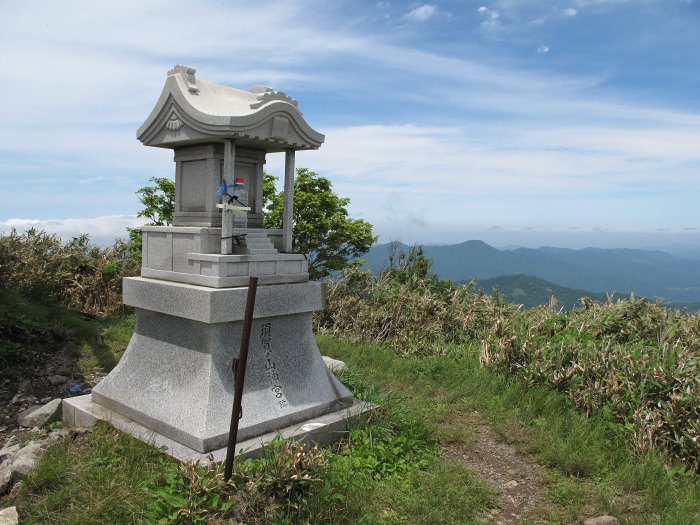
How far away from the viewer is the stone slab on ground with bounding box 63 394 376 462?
14.1ft

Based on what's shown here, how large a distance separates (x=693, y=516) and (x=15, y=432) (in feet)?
19.7

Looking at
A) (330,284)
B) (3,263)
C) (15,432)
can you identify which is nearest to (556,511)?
(15,432)

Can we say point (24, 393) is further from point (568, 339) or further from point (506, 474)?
point (568, 339)

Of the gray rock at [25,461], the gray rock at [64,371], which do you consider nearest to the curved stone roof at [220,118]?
the gray rock at [25,461]

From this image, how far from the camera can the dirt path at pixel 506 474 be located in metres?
4.20

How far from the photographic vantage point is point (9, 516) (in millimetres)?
3600

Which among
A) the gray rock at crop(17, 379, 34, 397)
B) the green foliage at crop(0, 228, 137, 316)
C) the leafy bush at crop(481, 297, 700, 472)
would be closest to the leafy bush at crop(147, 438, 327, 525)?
the leafy bush at crop(481, 297, 700, 472)

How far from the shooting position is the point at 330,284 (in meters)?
10.2

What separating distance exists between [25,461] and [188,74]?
142 inches

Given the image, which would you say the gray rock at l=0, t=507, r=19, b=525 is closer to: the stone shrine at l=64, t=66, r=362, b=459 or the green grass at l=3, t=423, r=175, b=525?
the green grass at l=3, t=423, r=175, b=525

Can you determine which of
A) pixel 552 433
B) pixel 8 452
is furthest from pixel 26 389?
pixel 552 433

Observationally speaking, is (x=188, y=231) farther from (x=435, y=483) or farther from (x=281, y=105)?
(x=435, y=483)

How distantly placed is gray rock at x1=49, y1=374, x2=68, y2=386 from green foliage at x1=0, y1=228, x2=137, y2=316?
3.08m

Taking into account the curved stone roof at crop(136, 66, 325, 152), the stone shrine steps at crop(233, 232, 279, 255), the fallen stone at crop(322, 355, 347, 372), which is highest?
the curved stone roof at crop(136, 66, 325, 152)
